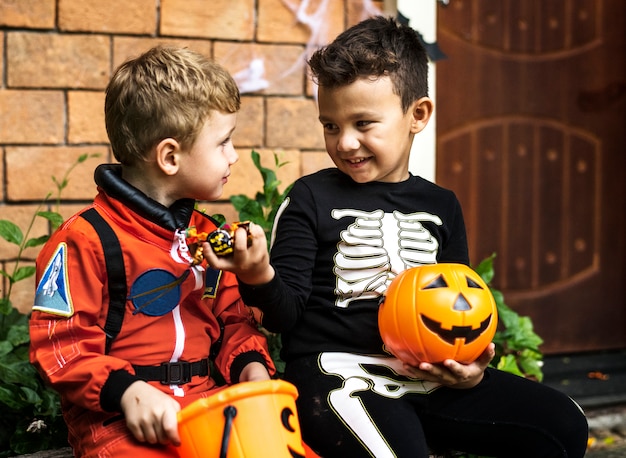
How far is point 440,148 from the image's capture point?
13.1 feet

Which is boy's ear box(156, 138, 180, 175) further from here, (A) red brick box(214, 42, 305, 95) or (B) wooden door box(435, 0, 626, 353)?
(B) wooden door box(435, 0, 626, 353)

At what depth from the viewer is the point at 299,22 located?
3455mm

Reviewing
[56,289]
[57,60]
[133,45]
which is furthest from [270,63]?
[56,289]

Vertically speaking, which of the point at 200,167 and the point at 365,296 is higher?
the point at 200,167

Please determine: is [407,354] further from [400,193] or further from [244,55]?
[244,55]

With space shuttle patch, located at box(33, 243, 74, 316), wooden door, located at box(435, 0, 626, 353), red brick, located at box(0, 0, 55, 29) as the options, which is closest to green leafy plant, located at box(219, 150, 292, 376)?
red brick, located at box(0, 0, 55, 29)

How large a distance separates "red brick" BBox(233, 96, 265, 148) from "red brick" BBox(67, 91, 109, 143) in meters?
0.52

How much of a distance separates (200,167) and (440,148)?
2.09 meters

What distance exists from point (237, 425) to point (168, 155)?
703 mm

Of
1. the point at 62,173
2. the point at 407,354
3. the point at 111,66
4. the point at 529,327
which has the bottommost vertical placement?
the point at 529,327

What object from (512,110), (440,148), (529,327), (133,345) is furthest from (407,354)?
(512,110)

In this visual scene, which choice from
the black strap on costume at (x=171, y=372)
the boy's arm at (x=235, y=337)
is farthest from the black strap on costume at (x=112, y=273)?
the boy's arm at (x=235, y=337)

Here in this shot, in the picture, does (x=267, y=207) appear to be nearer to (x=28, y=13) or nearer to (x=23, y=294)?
(x=23, y=294)

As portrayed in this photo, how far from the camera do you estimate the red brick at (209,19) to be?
3.24 metres
